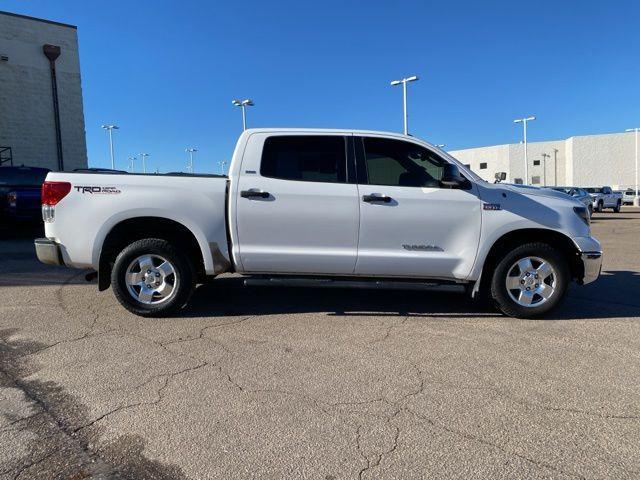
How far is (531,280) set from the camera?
5.36 metres

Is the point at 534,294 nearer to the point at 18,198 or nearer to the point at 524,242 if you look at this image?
the point at 524,242

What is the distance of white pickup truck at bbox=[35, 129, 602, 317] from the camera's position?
5.22 meters

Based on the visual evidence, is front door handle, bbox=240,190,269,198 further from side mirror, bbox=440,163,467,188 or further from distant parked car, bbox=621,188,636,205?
distant parked car, bbox=621,188,636,205

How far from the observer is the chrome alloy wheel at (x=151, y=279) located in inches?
209

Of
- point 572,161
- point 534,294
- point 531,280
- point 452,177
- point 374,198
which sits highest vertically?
point 572,161

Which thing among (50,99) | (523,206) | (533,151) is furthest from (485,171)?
(523,206)

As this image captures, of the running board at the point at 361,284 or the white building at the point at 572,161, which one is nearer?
the running board at the point at 361,284

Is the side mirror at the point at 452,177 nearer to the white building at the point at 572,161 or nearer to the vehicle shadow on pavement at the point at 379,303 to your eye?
the vehicle shadow on pavement at the point at 379,303

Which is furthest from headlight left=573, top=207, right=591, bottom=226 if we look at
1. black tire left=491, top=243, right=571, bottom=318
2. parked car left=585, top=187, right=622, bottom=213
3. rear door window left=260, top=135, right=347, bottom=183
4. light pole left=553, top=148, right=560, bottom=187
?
light pole left=553, top=148, right=560, bottom=187

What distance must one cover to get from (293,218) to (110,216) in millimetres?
1910

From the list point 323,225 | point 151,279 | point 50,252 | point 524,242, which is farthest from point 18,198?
point 524,242

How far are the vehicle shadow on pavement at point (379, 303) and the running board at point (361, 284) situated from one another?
427mm

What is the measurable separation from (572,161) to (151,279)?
218 ft

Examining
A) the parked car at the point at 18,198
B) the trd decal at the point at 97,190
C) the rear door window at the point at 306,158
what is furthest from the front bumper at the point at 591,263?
the parked car at the point at 18,198
